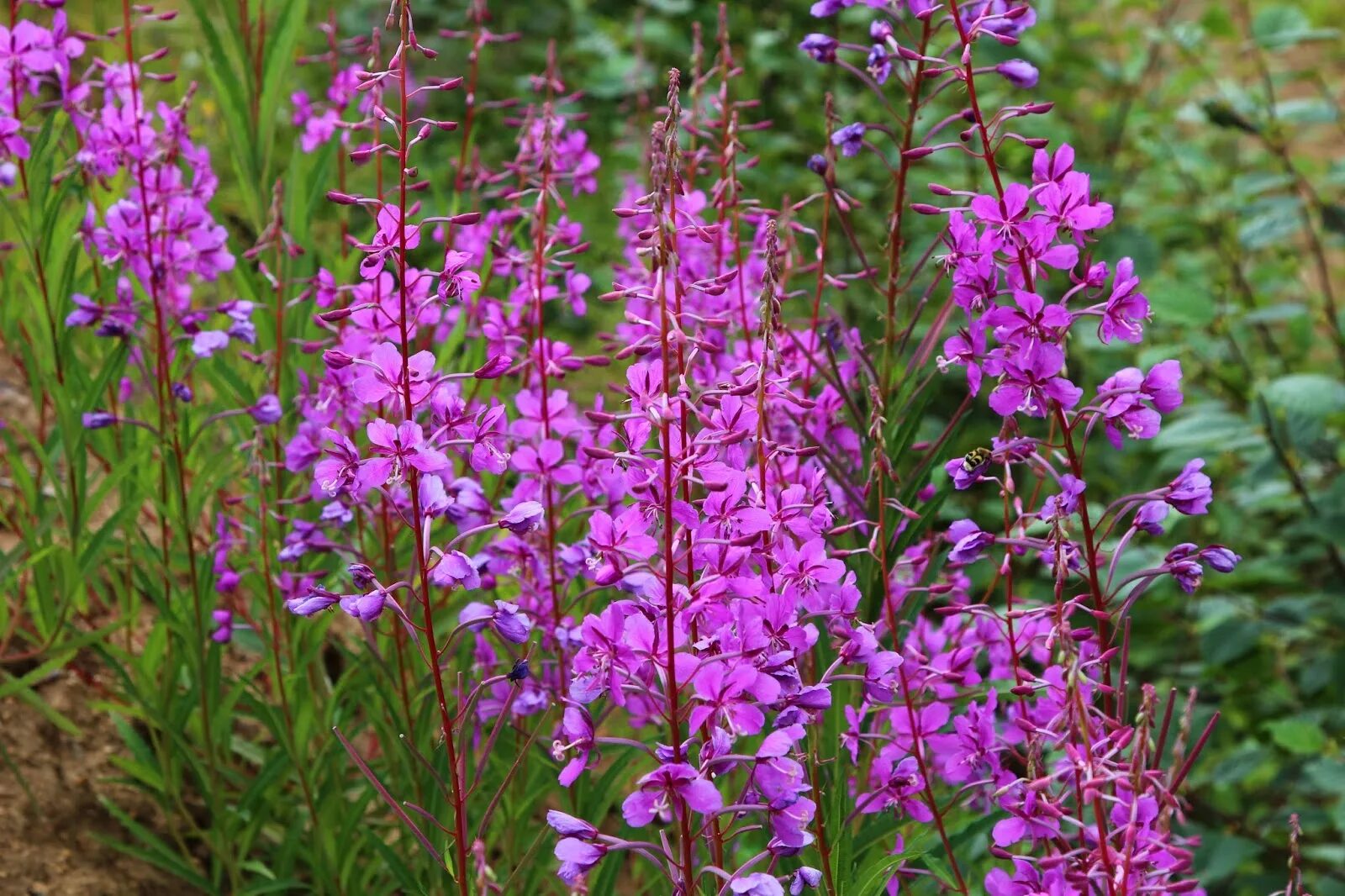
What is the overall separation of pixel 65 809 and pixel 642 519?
1.73 meters

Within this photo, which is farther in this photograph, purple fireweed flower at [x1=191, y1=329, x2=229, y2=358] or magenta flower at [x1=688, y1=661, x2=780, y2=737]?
purple fireweed flower at [x1=191, y1=329, x2=229, y2=358]

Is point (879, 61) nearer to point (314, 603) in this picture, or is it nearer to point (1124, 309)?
point (1124, 309)

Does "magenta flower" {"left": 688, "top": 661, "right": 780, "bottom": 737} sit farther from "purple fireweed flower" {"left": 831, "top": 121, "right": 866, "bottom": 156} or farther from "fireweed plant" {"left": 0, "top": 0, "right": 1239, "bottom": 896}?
"purple fireweed flower" {"left": 831, "top": 121, "right": 866, "bottom": 156}

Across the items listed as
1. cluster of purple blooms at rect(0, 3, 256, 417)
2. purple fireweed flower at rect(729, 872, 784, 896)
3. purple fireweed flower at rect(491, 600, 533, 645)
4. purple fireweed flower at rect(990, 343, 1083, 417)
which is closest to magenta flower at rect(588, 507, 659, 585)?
purple fireweed flower at rect(491, 600, 533, 645)

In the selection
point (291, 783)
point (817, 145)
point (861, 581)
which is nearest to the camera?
point (861, 581)

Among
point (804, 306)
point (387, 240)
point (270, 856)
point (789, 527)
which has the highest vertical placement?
point (387, 240)

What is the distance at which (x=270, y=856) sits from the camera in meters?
2.69

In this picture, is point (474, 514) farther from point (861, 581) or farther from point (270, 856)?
point (270, 856)

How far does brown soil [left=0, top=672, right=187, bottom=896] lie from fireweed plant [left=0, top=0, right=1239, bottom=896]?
0.40ft

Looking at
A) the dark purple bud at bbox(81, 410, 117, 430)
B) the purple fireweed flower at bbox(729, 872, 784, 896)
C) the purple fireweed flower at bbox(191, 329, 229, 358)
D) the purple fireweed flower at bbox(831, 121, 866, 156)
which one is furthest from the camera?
the dark purple bud at bbox(81, 410, 117, 430)

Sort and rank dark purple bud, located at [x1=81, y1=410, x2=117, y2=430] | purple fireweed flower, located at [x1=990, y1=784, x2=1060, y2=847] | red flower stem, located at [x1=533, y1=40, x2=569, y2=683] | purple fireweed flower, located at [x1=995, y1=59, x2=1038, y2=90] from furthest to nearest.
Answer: dark purple bud, located at [x1=81, y1=410, x2=117, y2=430], red flower stem, located at [x1=533, y1=40, x2=569, y2=683], purple fireweed flower, located at [x1=995, y1=59, x2=1038, y2=90], purple fireweed flower, located at [x1=990, y1=784, x2=1060, y2=847]

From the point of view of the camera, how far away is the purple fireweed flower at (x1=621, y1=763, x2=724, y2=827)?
1313mm

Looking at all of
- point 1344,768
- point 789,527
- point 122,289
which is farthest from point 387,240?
point 1344,768

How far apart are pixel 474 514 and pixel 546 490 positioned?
0.40 ft
